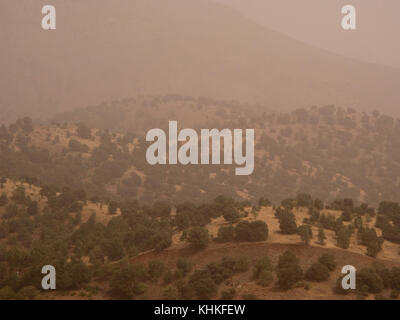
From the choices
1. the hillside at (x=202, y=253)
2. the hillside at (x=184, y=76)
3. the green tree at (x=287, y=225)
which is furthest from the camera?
the hillside at (x=184, y=76)

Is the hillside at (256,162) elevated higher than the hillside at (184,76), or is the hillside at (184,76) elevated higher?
the hillside at (184,76)

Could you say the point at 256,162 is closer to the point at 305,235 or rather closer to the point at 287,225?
the point at 287,225

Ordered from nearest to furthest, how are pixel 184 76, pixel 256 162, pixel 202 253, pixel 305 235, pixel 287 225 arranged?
1. pixel 305 235
2. pixel 202 253
3. pixel 287 225
4. pixel 256 162
5. pixel 184 76

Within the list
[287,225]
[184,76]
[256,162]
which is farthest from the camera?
[184,76]

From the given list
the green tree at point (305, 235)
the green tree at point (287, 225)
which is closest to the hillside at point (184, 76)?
the green tree at point (287, 225)

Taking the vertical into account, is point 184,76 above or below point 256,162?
above

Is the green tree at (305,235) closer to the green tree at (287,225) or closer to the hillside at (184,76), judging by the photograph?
the green tree at (287,225)

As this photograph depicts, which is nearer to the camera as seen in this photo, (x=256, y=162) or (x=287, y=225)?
(x=287, y=225)

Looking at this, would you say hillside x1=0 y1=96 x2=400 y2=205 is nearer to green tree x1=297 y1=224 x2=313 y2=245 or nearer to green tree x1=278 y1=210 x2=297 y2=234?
green tree x1=278 y1=210 x2=297 y2=234

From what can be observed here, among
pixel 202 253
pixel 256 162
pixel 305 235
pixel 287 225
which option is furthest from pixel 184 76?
pixel 305 235

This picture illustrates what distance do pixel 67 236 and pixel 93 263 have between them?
8711mm

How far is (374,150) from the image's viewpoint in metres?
80.2
